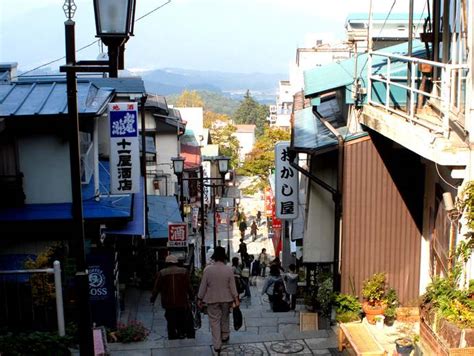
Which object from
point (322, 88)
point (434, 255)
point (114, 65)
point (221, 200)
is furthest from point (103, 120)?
point (221, 200)

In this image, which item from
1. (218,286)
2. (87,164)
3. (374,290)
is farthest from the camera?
(87,164)

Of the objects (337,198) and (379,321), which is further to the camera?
(337,198)

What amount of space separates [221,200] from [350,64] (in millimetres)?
42124

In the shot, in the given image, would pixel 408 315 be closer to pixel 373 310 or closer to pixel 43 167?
pixel 373 310

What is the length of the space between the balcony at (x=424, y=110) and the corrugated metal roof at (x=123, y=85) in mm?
12327

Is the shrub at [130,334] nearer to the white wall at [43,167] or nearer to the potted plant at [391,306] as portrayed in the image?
the white wall at [43,167]

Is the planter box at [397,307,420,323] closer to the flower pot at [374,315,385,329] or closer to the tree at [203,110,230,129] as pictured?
the flower pot at [374,315,385,329]

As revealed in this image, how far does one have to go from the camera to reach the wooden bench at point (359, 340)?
920 cm

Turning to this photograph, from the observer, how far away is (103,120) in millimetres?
19750

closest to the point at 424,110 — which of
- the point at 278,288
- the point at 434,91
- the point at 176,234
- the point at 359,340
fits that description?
the point at 434,91

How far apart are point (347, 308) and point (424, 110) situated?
413 centimetres

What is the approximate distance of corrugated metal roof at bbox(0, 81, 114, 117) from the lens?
1389cm

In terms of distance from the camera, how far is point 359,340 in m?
9.66

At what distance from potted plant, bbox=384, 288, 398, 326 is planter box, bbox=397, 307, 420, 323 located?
0.11m
